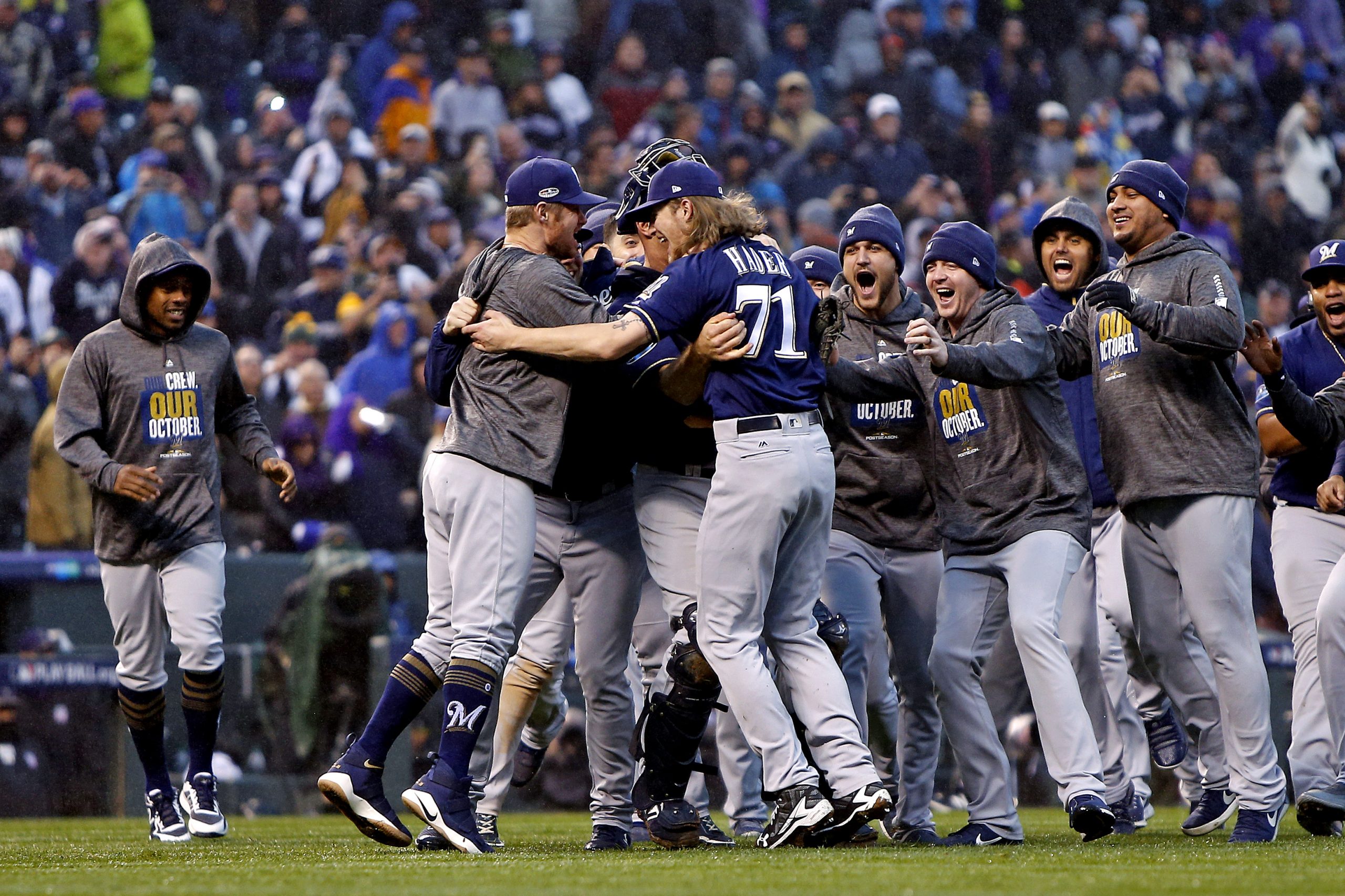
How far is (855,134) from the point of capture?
15.8m

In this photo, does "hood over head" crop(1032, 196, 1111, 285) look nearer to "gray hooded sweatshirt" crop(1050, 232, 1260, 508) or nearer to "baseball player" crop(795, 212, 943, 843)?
"gray hooded sweatshirt" crop(1050, 232, 1260, 508)

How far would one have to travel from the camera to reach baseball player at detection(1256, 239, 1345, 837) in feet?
21.2

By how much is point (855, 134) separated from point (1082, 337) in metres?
9.71

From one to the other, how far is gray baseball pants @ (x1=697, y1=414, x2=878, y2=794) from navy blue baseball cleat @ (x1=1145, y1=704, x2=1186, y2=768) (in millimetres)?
2329

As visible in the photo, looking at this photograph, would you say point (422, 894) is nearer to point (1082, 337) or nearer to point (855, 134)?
point (1082, 337)

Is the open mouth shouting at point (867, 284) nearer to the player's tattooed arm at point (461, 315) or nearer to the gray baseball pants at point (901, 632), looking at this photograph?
the gray baseball pants at point (901, 632)

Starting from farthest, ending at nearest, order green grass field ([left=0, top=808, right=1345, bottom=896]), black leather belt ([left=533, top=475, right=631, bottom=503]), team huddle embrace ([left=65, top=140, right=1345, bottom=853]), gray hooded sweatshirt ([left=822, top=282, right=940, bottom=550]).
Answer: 1. gray hooded sweatshirt ([left=822, top=282, right=940, bottom=550])
2. black leather belt ([left=533, top=475, right=631, bottom=503])
3. team huddle embrace ([left=65, top=140, right=1345, bottom=853])
4. green grass field ([left=0, top=808, right=1345, bottom=896])

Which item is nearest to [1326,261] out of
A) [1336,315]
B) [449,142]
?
[1336,315]

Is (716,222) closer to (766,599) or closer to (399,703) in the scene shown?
(766,599)

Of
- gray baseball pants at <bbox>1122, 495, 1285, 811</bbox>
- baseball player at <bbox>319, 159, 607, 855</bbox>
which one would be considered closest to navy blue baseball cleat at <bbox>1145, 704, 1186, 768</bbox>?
→ gray baseball pants at <bbox>1122, 495, 1285, 811</bbox>

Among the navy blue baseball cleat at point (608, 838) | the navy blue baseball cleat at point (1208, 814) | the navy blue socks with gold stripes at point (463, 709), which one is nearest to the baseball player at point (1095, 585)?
the navy blue baseball cleat at point (1208, 814)

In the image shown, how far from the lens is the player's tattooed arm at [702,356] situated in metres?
5.35

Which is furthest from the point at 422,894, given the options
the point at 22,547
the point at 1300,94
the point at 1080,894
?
the point at 1300,94

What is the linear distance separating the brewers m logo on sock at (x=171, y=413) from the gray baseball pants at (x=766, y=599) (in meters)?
2.69
